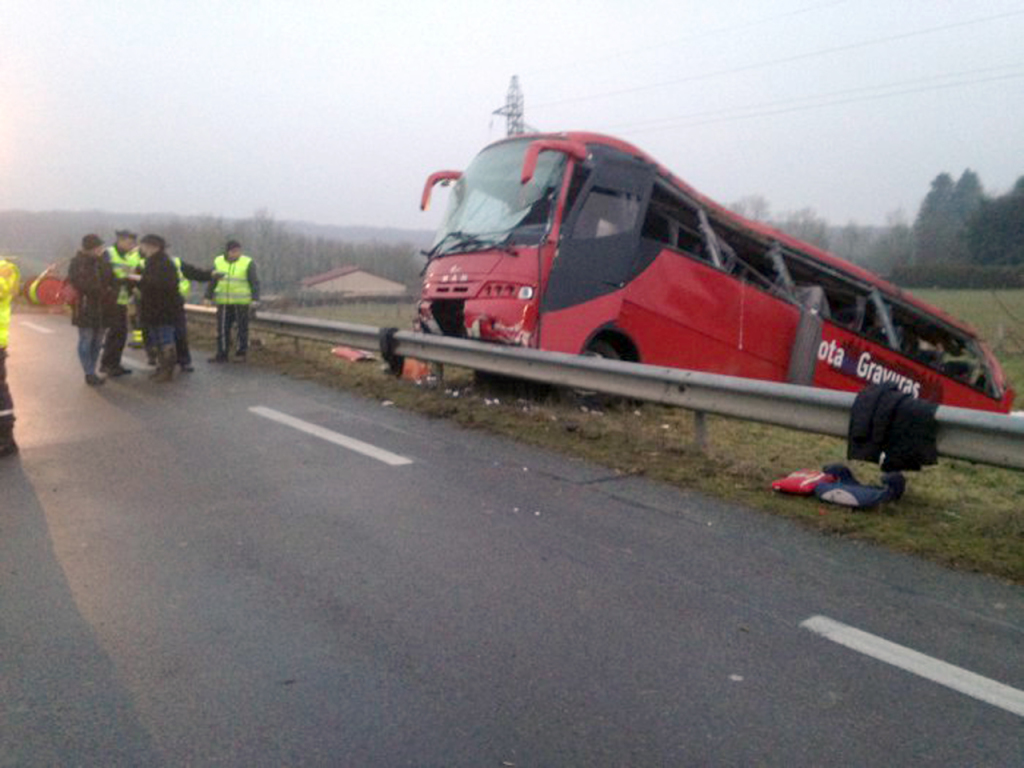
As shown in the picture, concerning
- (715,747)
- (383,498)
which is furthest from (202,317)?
(715,747)

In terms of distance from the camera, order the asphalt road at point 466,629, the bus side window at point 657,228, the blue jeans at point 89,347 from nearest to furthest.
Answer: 1. the asphalt road at point 466,629
2. the bus side window at point 657,228
3. the blue jeans at point 89,347

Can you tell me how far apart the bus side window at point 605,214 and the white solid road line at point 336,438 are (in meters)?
3.32

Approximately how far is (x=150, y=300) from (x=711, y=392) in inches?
297

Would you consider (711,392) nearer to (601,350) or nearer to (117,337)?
(601,350)

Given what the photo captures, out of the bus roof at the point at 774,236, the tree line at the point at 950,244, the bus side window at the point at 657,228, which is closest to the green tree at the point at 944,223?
the tree line at the point at 950,244

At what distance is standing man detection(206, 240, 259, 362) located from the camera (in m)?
12.1

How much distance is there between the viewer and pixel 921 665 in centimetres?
324

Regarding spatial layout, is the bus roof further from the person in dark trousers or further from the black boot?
the black boot

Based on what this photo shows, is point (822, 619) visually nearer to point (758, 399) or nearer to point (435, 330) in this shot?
point (758, 399)

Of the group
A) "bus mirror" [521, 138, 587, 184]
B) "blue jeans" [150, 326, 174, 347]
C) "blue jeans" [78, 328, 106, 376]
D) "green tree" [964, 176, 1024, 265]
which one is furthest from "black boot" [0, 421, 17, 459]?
"green tree" [964, 176, 1024, 265]

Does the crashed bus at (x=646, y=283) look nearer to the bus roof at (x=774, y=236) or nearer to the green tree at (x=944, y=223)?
the bus roof at (x=774, y=236)

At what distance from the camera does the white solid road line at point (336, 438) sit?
6438mm

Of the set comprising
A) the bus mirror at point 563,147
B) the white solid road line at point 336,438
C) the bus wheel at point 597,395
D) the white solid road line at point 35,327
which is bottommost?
the white solid road line at point 35,327

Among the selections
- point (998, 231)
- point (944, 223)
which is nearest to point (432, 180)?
point (998, 231)
